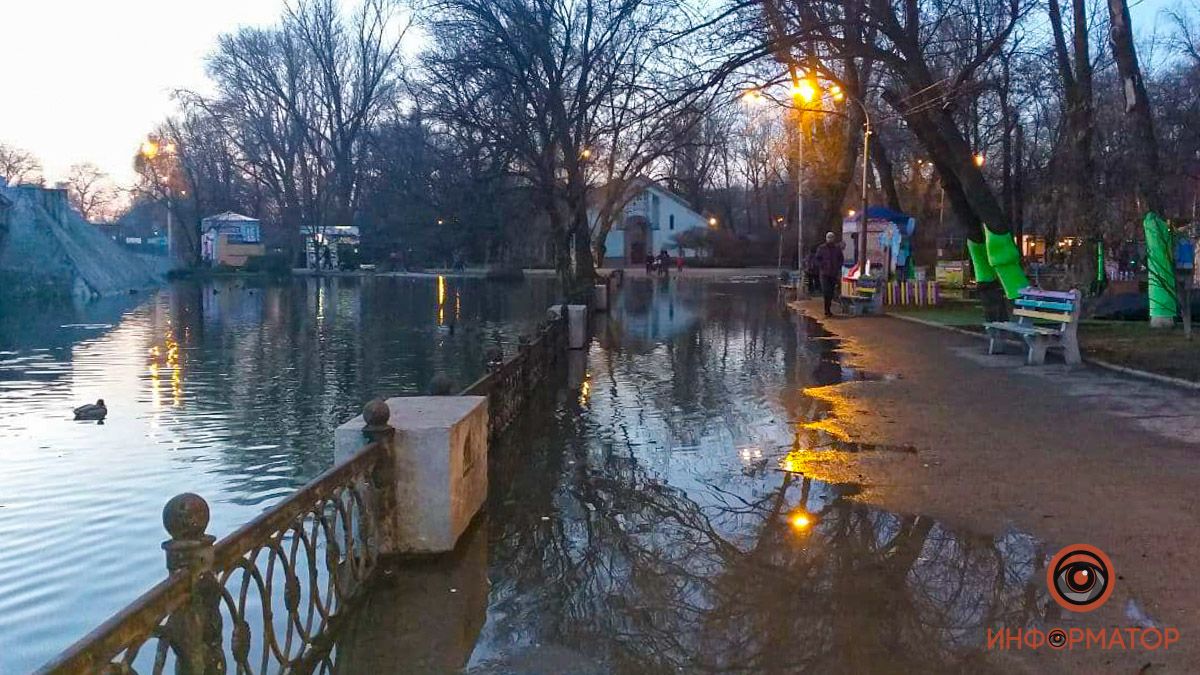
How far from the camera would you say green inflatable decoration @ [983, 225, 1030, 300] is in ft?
62.4

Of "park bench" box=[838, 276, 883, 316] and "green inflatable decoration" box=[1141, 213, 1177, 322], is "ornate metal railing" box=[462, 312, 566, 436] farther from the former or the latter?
"park bench" box=[838, 276, 883, 316]

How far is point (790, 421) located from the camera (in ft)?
35.3

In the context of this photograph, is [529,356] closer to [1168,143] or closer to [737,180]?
[1168,143]

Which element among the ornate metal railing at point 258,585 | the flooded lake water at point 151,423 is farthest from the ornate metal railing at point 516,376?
the ornate metal railing at point 258,585

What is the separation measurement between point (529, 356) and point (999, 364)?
673cm

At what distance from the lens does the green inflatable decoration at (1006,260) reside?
19.0 m

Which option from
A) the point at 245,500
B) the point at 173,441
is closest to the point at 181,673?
the point at 245,500

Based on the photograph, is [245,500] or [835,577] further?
[245,500]

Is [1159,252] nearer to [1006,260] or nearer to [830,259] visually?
[1006,260]

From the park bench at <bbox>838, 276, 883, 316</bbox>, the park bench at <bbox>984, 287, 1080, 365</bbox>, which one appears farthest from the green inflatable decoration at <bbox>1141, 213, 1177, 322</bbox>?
the park bench at <bbox>838, 276, 883, 316</bbox>

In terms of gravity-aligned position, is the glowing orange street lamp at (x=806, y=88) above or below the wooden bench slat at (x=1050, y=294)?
above

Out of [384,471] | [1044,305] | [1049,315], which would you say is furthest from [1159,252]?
[384,471]

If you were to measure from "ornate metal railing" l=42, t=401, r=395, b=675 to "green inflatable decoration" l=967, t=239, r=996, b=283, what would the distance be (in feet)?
55.2

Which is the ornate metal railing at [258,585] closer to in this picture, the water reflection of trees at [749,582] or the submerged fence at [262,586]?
the submerged fence at [262,586]
